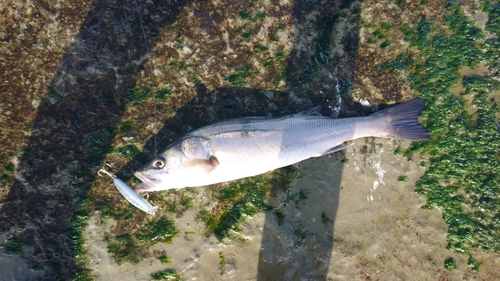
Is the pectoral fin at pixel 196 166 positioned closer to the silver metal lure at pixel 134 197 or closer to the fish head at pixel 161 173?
the fish head at pixel 161 173

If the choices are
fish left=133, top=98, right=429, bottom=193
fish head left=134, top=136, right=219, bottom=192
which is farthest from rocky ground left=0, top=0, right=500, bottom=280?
fish head left=134, top=136, right=219, bottom=192

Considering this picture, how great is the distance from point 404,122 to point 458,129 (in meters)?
1.26

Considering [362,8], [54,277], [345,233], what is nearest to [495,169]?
[345,233]

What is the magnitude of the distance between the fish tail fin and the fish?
0.06 feet

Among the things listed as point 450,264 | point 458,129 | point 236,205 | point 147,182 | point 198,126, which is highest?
point 198,126

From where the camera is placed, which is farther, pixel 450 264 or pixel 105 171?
pixel 450 264

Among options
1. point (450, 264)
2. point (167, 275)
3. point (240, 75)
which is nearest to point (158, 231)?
point (167, 275)

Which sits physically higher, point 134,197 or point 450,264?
point 134,197

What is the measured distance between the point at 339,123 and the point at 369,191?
1.60 meters

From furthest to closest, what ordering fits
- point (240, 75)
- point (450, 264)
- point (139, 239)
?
1. point (240, 75)
2. point (450, 264)
3. point (139, 239)

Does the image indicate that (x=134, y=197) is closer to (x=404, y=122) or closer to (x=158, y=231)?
(x=158, y=231)

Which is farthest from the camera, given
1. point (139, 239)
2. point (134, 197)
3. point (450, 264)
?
point (450, 264)

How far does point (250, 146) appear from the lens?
5.59m

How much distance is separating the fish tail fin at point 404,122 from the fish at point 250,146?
2 cm
